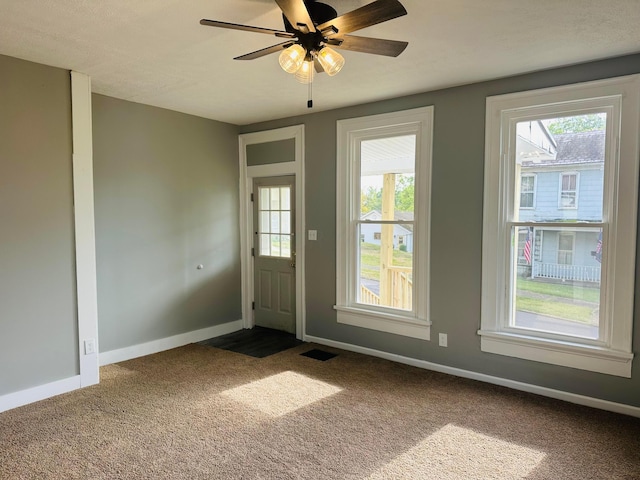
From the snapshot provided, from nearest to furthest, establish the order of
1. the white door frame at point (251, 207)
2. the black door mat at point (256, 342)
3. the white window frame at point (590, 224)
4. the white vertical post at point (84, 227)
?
1. the white window frame at point (590, 224)
2. the white vertical post at point (84, 227)
3. the black door mat at point (256, 342)
4. the white door frame at point (251, 207)

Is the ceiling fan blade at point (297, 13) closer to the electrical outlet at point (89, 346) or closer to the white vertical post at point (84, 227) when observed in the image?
the white vertical post at point (84, 227)

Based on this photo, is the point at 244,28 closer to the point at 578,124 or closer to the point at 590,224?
the point at 578,124

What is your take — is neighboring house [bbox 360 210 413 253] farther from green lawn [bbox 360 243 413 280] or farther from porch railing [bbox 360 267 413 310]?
porch railing [bbox 360 267 413 310]

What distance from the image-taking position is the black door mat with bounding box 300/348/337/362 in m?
4.13

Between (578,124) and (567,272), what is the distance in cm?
113

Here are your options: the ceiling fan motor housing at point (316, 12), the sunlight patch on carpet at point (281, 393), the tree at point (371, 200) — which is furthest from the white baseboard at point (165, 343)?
the ceiling fan motor housing at point (316, 12)

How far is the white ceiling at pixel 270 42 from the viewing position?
2.23 metres

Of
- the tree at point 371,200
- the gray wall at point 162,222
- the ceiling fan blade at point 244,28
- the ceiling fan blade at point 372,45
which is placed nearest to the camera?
the ceiling fan blade at point 244,28

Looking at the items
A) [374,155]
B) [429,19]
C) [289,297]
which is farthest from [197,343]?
[429,19]

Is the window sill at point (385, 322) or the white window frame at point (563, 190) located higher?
the white window frame at point (563, 190)

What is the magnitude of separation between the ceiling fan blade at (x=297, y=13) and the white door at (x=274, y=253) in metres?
2.91

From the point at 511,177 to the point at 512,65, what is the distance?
857 mm

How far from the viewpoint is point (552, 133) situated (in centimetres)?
322

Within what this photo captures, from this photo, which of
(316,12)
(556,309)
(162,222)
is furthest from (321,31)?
(162,222)
